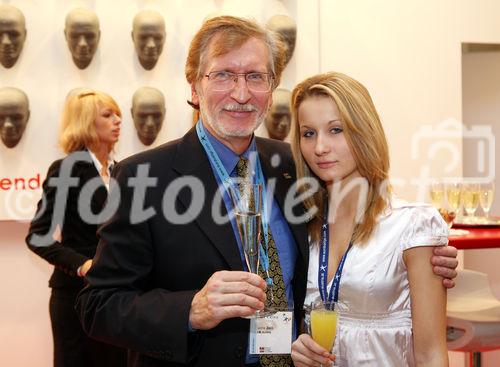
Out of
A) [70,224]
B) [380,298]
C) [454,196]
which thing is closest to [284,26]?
[454,196]

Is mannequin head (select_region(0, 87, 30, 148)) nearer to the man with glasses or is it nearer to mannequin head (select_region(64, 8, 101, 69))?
mannequin head (select_region(64, 8, 101, 69))

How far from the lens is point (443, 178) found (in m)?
5.33

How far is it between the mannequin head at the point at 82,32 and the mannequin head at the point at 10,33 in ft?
0.97

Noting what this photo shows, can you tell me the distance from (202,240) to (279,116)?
2.85 metres

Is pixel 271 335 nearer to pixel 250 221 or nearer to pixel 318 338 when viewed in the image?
pixel 318 338

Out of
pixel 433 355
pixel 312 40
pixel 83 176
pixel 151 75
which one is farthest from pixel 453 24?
pixel 433 355

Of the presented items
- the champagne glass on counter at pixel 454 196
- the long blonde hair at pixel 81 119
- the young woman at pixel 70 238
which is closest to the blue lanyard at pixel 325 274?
the young woman at pixel 70 238

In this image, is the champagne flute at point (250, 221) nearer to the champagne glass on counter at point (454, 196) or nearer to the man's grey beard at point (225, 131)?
the man's grey beard at point (225, 131)

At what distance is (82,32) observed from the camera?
173 inches

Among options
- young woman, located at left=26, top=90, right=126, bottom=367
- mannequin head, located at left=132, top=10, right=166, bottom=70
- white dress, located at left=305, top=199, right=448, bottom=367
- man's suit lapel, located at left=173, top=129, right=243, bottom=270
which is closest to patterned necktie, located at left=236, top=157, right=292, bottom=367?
man's suit lapel, located at left=173, top=129, right=243, bottom=270

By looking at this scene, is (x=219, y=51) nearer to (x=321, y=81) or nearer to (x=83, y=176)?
(x=321, y=81)

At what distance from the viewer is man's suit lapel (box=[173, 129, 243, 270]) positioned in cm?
189

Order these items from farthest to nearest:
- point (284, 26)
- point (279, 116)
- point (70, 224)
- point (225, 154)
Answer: point (284, 26), point (279, 116), point (70, 224), point (225, 154)

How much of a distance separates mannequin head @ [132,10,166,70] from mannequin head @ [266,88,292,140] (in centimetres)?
87
